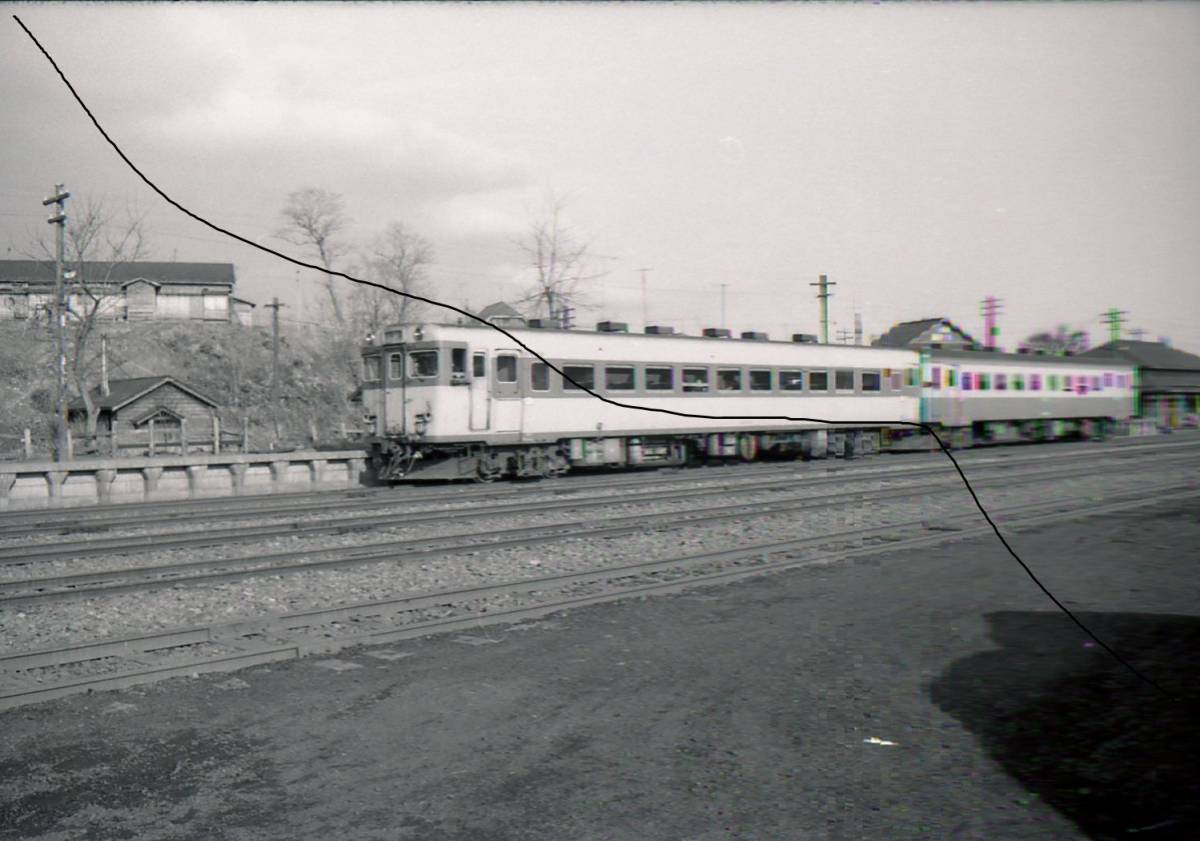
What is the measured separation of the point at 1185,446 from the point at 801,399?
1684 centimetres

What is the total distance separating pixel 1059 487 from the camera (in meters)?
20.7

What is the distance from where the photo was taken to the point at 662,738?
18.4ft

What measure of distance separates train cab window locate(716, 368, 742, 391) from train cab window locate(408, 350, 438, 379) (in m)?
8.57

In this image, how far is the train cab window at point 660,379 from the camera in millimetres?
24500

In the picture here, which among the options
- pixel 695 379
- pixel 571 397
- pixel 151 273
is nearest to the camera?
pixel 571 397

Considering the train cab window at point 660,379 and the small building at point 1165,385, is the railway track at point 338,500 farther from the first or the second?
the small building at point 1165,385

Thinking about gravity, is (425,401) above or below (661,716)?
above

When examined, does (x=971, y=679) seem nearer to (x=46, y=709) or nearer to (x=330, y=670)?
(x=330, y=670)

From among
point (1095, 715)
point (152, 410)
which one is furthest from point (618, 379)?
point (152, 410)

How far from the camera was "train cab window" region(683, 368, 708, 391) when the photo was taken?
25.4 meters

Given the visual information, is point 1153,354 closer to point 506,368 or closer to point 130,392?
point 506,368

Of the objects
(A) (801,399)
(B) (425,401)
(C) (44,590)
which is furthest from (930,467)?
(C) (44,590)

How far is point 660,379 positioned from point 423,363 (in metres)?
6.44

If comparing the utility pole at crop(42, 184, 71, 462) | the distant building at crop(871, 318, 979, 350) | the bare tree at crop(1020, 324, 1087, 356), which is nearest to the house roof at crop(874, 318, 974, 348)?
the distant building at crop(871, 318, 979, 350)
